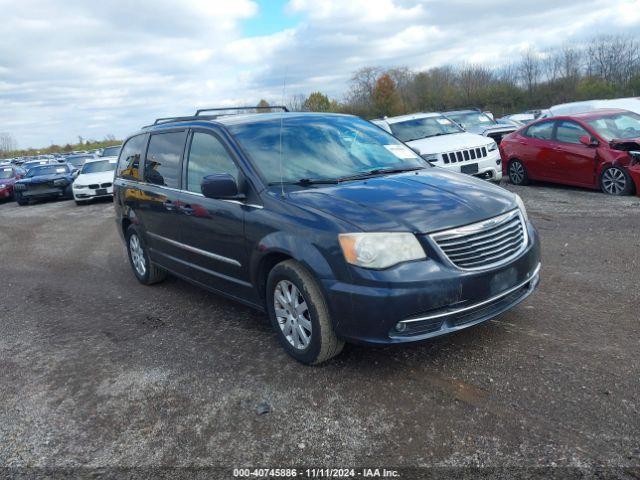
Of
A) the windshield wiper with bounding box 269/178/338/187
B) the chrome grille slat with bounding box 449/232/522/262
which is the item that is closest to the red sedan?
the chrome grille slat with bounding box 449/232/522/262

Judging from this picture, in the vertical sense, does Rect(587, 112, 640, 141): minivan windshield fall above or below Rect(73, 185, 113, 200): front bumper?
above

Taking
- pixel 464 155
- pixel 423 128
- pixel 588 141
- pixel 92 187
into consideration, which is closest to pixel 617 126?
pixel 588 141

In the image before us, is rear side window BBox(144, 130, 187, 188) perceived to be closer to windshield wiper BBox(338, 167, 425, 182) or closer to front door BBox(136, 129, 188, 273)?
front door BBox(136, 129, 188, 273)

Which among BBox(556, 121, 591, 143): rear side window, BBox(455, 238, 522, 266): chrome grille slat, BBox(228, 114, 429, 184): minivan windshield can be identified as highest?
BBox(228, 114, 429, 184): minivan windshield

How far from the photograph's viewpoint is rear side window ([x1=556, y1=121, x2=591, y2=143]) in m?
10.2

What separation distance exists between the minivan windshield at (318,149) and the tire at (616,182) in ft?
20.0

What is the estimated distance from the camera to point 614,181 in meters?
9.62

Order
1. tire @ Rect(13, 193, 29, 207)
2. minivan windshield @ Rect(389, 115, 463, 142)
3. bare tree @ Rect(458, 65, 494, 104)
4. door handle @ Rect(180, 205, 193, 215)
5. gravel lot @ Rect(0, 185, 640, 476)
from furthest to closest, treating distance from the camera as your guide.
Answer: bare tree @ Rect(458, 65, 494, 104) < tire @ Rect(13, 193, 29, 207) < minivan windshield @ Rect(389, 115, 463, 142) < door handle @ Rect(180, 205, 193, 215) < gravel lot @ Rect(0, 185, 640, 476)

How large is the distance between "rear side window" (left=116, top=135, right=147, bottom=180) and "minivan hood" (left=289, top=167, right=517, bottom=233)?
9.62 feet

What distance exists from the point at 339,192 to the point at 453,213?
82cm

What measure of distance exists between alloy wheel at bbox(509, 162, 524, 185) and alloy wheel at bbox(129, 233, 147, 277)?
8.36 m

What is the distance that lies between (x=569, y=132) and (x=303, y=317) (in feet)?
28.1

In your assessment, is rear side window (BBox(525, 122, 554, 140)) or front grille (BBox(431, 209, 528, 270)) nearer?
front grille (BBox(431, 209, 528, 270))

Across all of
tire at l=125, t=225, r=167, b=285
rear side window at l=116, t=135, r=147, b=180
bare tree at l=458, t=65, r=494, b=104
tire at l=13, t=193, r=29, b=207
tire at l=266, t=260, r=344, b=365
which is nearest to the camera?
tire at l=266, t=260, r=344, b=365
